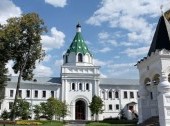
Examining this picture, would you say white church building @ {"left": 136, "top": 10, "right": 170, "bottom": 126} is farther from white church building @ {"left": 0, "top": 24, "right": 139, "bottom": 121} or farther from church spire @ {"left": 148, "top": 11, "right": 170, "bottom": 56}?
white church building @ {"left": 0, "top": 24, "right": 139, "bottom": 121}

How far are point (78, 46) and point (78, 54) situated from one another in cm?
202

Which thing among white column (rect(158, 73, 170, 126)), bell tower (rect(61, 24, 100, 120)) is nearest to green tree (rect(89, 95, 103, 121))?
bell tower (rect(61, 24, 100, 120))

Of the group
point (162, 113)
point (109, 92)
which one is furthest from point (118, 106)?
point (162, 113)

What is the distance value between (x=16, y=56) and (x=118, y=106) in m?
32.9

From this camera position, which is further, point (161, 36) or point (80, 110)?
point (80, 110)

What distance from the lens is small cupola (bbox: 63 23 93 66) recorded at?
61.2 meters

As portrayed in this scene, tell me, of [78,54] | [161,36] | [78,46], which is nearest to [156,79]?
[161,36]

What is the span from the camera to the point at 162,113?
39.8ft

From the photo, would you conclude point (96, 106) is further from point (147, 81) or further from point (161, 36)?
point (161, 36)

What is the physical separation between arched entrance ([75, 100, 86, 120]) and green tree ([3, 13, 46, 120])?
24.6 m

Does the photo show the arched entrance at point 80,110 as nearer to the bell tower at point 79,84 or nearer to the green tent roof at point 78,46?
the bell tower at point 79,84

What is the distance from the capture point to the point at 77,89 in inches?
2335

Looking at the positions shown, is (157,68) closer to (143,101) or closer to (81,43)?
(143,101)

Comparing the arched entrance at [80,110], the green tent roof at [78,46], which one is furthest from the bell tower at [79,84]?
the green tent roof at [78,46]
